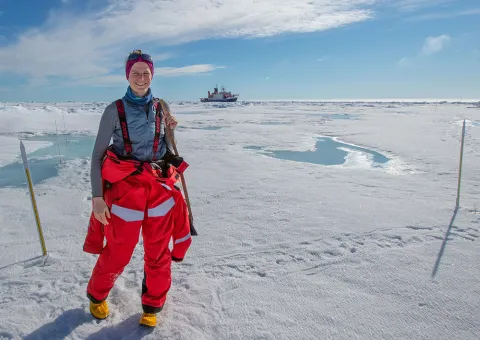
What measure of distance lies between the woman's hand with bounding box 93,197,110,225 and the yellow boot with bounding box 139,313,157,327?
595 millimetres

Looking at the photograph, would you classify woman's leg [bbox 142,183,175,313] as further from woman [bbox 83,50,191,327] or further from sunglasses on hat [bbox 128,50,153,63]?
sunglasses on hat [bbox 128,50,153,63]

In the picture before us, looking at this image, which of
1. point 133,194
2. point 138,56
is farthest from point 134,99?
point 133,194

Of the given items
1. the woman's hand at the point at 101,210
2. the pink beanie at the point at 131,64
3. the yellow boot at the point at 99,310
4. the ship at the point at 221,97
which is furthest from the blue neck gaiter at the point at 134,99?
the ship at the point at 221,97

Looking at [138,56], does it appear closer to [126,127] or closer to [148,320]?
[126,127]

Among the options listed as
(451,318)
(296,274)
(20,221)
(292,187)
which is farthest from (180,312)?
(292,187)

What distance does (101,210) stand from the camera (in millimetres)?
1710

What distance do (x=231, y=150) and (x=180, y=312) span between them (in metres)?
6.42

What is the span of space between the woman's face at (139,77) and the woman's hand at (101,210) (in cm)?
64

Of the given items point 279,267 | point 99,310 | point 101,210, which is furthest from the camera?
point 279,267

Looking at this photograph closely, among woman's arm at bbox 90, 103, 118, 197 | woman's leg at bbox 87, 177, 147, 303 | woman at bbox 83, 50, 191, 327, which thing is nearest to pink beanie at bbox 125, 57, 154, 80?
woman at bbox 83, 50, 191, 327

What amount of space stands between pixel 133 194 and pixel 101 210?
20 cm

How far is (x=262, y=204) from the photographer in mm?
3900

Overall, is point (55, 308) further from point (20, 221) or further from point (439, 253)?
point (439, 253)

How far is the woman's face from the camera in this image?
1.75 metres
